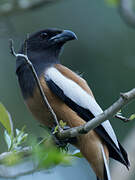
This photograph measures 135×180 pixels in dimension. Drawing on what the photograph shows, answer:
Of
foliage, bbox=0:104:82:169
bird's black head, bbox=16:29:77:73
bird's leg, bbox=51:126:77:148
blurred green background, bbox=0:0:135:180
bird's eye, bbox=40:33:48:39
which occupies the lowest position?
blurred green background, bbox=0:0:135:180

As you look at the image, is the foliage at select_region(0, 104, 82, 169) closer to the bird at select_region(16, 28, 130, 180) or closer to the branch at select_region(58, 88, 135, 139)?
the branch at select_region(58, 88, 135, 139)

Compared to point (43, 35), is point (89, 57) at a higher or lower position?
lower

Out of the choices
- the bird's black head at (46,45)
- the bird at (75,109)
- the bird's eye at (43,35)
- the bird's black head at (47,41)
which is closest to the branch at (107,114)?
the bird at (75,109)

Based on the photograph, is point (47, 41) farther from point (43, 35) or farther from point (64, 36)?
point (64, 36)

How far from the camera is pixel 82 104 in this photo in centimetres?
520

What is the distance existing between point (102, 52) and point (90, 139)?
18.6 ft

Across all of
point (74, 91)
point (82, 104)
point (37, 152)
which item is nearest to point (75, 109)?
point (82, 104)

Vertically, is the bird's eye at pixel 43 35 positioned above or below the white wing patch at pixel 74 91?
above

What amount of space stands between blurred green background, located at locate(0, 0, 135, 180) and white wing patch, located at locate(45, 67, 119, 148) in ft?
14.0

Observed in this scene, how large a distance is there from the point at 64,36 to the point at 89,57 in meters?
4.82

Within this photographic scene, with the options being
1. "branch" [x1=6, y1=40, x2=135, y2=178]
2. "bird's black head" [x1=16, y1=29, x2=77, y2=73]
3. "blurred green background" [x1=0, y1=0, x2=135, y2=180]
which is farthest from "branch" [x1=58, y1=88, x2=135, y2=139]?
"blurred green background" [x1=0, y1=0, x2=135, y2=180]

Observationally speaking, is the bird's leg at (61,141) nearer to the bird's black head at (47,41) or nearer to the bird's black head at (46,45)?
the bird's black head at (46,45)

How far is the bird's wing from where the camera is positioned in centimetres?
502

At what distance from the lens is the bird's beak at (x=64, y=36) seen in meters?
5.66
